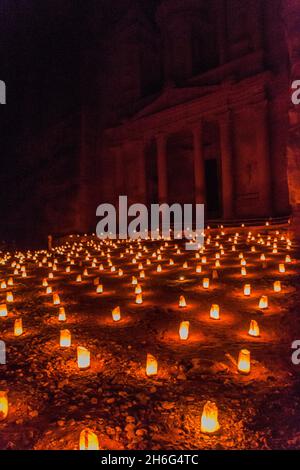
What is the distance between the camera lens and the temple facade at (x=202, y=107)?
59.4 feet

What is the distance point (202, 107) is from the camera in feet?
65.2

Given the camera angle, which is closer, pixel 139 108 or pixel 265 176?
pixel 265 176

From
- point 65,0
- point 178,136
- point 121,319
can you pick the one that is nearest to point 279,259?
point 121,319

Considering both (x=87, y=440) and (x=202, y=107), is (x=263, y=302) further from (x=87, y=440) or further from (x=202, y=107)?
(x=202, y=107)

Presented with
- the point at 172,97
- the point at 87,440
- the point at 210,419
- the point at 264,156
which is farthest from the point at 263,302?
the point at 172,97

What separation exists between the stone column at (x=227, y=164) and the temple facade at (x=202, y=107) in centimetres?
6

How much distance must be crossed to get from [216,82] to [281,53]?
382 centimetres

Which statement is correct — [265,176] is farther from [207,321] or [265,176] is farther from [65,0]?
[65,0]

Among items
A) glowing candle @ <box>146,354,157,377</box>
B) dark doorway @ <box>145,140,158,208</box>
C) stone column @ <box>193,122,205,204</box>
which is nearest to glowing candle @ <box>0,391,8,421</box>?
glowing candle @ <box>146,354,157,377</box>

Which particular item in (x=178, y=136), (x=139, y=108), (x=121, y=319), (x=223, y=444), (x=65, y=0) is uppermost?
(x=65, y=0)

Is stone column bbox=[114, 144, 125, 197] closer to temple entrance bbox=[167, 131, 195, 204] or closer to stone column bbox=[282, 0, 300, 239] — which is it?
temple entrance bbox=[167, 131, 195, 204]

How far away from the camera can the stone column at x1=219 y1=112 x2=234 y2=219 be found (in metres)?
19.0

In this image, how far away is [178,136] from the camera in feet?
76.1

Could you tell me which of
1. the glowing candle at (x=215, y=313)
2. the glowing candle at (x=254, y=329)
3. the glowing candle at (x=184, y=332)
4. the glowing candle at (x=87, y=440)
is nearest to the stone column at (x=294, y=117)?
the glowing candle at (x=215, y=313)
